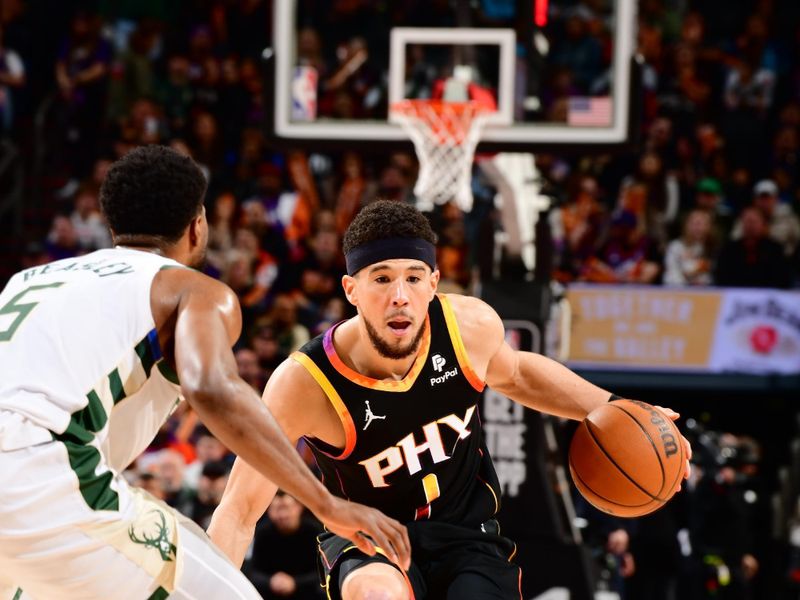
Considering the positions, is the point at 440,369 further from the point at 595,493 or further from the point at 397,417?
the point at 595,493

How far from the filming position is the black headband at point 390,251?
13.9 ft

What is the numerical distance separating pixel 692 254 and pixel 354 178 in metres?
3.15

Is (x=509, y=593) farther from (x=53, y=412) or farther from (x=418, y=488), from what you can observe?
(x=53, y=412)

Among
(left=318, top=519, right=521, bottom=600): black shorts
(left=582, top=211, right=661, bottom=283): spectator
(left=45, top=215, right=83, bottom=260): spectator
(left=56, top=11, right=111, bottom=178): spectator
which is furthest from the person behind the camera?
(left=56, top=11, right=111, bottom=178): spectator

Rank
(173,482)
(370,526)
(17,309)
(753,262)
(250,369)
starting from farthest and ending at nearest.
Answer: (753,262) → (250,369) → (173,482) → (17,309) → (370,526)

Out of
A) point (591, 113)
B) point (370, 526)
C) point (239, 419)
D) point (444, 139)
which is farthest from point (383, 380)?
point (591, 113)

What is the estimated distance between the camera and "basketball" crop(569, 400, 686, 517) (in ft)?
14.5

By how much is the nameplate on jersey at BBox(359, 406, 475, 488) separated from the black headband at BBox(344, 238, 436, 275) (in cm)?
55

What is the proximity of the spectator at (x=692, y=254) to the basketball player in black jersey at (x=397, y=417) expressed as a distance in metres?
6.88

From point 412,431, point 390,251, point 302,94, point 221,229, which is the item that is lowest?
point 412,431

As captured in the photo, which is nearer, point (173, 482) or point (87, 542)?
point (87, 542)

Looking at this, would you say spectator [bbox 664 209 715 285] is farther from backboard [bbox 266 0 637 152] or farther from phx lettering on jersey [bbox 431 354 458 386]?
phx lettering on jersey [bbox 431 354 458 386]

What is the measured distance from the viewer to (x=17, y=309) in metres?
3.37

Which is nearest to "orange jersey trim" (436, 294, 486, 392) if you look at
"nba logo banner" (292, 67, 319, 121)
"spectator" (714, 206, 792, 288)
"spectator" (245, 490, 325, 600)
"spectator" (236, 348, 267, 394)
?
"nba logo banner" (292, 67, 319, 121)
